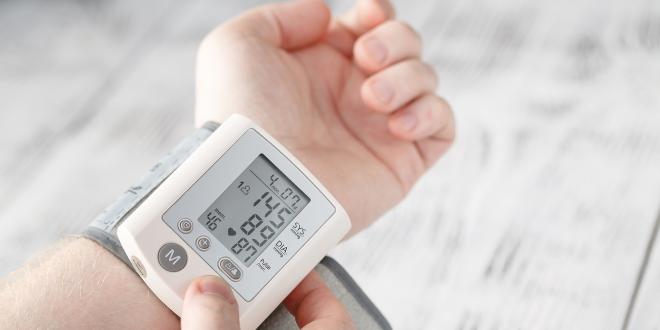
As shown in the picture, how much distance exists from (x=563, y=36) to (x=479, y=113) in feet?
0.65

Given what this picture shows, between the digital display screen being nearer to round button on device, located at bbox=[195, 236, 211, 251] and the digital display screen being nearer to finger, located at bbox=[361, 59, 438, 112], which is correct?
round button on device, located at bbox=[195, 236, 211, 251]

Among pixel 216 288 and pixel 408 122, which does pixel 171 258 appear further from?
pixel 408 122

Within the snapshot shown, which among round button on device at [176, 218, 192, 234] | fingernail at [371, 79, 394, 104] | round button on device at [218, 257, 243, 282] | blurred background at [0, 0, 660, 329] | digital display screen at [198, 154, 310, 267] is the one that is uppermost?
round button on device at [176, 218, 192, 234]

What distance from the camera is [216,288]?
26.5 inches

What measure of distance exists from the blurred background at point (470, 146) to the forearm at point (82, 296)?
259 mm

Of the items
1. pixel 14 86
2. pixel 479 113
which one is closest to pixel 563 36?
pixel 479 113

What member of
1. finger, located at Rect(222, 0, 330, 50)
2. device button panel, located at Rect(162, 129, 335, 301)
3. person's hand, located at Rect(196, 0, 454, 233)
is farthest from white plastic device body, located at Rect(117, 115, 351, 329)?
finger, located at Rect(222, 0, 330, 50)

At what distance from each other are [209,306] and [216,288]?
0.10 feet

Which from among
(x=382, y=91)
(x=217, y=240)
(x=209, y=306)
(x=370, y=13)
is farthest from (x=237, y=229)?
(x=370, y=13)

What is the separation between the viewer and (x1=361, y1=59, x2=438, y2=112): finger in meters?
0.95

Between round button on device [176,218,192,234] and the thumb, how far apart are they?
0.06 meters

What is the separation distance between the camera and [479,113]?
1138 mm

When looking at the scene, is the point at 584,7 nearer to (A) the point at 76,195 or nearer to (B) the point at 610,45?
(B) the point at 610,45

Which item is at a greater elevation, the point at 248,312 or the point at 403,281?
the point at 248,312
